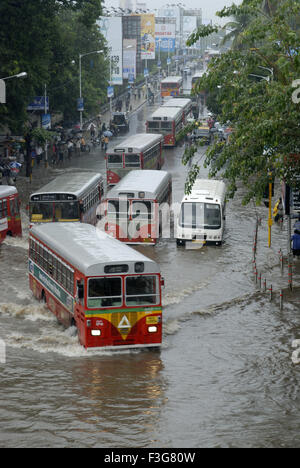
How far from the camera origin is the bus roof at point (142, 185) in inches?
1217

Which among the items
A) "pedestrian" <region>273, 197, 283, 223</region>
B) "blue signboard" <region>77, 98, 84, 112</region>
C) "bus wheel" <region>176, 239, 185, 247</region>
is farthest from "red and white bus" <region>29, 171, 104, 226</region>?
"blue signboard" <region>77, 98, 84, 112</region>

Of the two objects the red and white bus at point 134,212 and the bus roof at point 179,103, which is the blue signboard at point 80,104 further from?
the red and white bus at point 134,212

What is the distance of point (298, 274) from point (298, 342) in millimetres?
7741

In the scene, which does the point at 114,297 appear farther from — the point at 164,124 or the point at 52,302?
the point at 164,124

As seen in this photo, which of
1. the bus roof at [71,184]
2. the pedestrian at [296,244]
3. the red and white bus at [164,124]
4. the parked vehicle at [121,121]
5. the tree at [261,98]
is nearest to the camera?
the tree at [261,98]

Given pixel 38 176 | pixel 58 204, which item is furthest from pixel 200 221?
pixel 38 176

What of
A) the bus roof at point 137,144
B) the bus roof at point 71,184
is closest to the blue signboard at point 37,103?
the bus roof at point 137,144

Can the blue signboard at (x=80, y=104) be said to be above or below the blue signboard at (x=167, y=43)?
below

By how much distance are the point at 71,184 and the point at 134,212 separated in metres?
2.78

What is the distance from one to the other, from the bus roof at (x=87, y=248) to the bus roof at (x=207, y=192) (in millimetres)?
9228

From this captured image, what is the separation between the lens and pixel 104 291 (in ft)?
59.1

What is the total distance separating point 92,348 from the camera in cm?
1825

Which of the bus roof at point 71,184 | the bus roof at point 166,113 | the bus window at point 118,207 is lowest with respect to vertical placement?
the bus window at point 118,207

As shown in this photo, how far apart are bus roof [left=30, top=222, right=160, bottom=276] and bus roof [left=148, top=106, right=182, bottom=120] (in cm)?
3749
